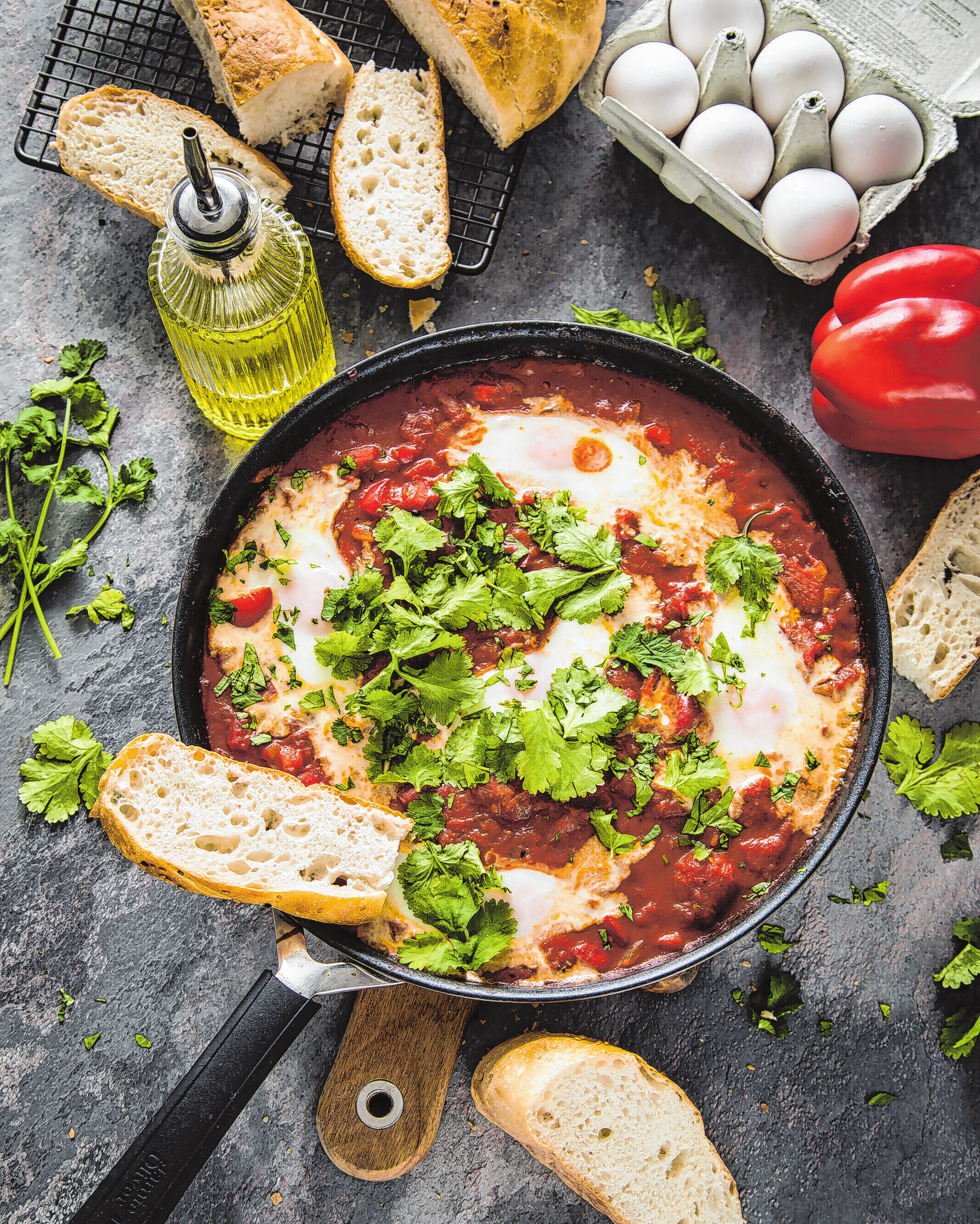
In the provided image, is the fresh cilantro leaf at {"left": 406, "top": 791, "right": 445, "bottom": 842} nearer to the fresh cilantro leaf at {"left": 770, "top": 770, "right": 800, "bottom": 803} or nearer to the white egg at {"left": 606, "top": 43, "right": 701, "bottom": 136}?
the fresh cilantro leaf at {"left": 770, "top": 770, "right": 800, "bottom": 803}

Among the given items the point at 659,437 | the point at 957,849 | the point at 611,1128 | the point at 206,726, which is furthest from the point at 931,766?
the point at 206,726

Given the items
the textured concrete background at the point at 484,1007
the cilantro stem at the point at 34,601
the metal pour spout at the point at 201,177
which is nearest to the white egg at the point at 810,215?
the textured concrete background at the point at 484,1007

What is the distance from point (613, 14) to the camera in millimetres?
3523

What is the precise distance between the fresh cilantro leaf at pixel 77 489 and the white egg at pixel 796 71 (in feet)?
8.80

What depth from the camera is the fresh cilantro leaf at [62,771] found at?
10.5 ft

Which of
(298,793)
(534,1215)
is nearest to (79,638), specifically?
(298,793)

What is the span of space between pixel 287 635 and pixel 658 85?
7.20ft

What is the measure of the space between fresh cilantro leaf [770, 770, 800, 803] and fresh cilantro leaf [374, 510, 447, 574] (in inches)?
49.9

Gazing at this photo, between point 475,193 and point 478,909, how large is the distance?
248cm

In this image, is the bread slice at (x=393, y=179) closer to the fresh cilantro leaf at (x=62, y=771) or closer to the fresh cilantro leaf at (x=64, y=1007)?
the fresh cilantro leaf at (x=62, y=771)

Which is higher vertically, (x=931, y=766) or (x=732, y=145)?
(x=732, y=145)

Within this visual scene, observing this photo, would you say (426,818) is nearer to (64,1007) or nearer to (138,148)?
(64,1007)

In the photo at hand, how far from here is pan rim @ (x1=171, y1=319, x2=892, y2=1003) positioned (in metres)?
2.73

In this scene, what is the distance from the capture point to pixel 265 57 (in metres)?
3.05
